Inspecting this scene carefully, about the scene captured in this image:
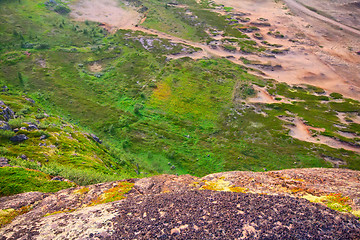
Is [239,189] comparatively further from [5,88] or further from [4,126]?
[5,88]

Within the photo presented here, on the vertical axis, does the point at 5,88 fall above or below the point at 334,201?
below

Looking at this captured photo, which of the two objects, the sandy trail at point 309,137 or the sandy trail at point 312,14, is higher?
the sandy trail at point 312,14

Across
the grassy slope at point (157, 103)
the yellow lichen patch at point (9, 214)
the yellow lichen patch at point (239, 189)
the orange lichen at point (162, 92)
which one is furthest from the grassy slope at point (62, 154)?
the orange lichen at point (162, 92)

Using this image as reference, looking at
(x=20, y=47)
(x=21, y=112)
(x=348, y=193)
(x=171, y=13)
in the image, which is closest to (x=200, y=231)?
(x=348, y=193)

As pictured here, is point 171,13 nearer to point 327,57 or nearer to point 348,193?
point 327,57

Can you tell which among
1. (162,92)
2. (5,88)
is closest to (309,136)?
(162,92)

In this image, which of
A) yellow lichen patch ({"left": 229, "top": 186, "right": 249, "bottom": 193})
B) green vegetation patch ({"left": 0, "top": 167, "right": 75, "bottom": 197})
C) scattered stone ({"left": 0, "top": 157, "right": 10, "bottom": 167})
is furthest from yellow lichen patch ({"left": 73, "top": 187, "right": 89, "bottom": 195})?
yellow lichen patch ({"left": 229, "top": 186, "right": 249, "bottom": 193})

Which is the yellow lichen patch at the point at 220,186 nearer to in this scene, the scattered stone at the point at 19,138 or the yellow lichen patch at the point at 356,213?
the yellow lichen patch at the point at 356,213
